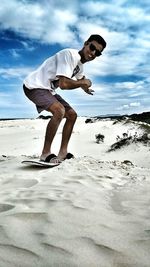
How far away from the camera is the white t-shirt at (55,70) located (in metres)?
5.30

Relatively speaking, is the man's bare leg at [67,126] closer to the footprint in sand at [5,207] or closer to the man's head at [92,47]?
the man's head at [92,47]

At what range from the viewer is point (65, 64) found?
17.4ft

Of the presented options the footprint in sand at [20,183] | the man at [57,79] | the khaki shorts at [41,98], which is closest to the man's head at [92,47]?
the man at [57,79]

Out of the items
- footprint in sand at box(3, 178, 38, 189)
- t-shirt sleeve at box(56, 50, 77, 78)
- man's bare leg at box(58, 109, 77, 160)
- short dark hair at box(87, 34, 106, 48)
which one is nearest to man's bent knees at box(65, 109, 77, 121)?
man's bare leg at box(58, 109, 77, 160)

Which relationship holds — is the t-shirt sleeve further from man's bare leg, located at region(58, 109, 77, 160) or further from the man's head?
man's bare leg, located at region(58, 109, 77, 160)

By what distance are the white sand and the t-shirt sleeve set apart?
133cm

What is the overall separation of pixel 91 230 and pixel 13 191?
1.48 metres

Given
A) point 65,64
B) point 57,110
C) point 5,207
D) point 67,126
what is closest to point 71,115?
Result: point 67,126

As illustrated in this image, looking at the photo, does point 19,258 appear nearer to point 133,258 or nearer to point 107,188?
point 133,258

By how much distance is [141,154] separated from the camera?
9.40m

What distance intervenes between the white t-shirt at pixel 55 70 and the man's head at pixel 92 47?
0.13m

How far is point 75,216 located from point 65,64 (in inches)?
119

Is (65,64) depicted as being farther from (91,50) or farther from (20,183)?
(20,183)

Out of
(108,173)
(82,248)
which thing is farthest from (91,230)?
(108,173)
